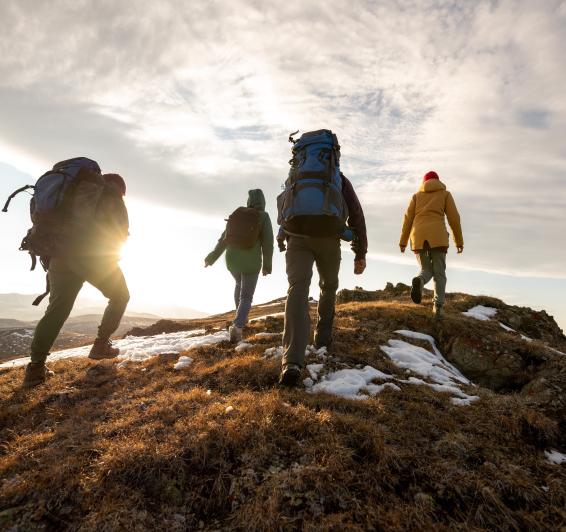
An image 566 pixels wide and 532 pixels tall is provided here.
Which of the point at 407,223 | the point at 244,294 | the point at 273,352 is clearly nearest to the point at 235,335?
the point at 244,294

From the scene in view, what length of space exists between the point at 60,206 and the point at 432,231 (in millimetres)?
8598

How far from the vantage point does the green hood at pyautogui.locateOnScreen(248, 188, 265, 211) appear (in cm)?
926

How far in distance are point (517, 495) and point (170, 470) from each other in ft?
10.00

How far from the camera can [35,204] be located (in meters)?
6.22

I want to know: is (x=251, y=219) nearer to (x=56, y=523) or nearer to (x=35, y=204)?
(x=35, y=204)

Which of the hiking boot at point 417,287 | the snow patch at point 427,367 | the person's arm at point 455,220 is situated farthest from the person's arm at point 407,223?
the snow patch at point 427,367

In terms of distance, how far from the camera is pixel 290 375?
16.9 ft

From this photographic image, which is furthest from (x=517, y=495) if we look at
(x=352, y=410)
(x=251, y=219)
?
(x=251, y=219)

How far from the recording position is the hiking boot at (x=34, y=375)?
664 cm

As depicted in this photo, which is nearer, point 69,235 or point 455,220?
point 69,235

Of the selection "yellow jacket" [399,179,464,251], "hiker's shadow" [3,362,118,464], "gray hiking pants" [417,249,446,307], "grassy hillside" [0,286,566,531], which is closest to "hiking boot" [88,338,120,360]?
"hiker's shadow" [3,362,118,464]

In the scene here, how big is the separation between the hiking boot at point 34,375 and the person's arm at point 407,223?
9.16 m

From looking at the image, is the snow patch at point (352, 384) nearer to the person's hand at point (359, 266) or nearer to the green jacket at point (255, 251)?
the person's hand at point (359, 266)

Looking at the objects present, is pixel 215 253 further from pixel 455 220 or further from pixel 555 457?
pixel 555 457
